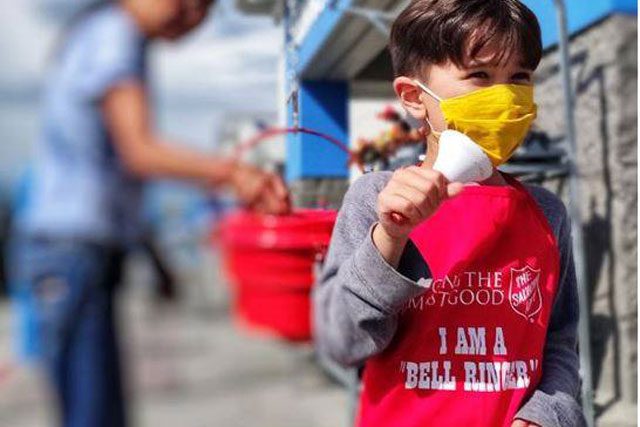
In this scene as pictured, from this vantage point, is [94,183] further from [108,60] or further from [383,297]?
[383,297]

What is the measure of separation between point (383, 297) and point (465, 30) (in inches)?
13.6

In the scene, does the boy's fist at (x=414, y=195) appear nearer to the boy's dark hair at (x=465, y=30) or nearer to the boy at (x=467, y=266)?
the boy at (x=467, y=266)

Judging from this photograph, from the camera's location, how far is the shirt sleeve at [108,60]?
628 millimetres

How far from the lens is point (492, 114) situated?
37.8 inches

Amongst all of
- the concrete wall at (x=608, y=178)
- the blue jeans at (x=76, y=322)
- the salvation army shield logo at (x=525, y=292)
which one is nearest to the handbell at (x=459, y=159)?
the salvation army shield logo at (x=525, y=292)

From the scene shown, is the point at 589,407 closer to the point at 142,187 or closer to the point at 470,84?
the point at 470,84

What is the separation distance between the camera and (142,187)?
635mm

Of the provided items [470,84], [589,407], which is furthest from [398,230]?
[589,407]

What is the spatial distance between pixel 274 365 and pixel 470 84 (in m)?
3.25

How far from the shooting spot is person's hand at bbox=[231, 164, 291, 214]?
65cm

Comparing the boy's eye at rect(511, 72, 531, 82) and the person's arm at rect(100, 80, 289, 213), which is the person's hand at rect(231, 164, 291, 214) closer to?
the person's arm at rect(100, 80, 289, 213)

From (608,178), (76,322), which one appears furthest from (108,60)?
(608,178)

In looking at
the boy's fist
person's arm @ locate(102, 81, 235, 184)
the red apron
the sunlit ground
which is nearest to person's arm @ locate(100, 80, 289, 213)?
person's arm @ locate(102, 81, 235, 184)

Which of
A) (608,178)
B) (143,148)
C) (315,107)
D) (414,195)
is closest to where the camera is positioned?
(143,148)
